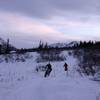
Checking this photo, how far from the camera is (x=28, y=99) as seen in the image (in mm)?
11812

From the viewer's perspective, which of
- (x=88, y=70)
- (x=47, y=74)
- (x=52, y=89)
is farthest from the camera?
(x=88, y=70)

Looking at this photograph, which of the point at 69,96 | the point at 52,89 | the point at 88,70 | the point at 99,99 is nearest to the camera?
the point at 99,99

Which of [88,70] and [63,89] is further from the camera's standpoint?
[88,70]

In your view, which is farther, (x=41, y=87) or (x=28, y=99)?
(x=41, y=87)

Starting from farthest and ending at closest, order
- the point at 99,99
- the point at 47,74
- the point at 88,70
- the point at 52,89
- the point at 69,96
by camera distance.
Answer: the point at 88,70
the point at 47,74
the point at 52,89
the point at 69,96
the point at 99,99

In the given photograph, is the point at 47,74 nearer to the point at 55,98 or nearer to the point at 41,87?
the point at 41,87

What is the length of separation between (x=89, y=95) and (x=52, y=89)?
7.72 feet

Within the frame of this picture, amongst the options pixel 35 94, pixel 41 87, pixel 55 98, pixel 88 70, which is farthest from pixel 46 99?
pixel 88 70

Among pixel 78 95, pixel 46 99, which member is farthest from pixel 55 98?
pixel 78 95

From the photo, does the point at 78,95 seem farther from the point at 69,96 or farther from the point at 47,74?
the point at 47,74

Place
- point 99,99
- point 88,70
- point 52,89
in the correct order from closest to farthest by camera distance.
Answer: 1. point 99,99
2. point 52,89
3. point 88,70

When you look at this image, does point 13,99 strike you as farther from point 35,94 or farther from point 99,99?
point 99,99

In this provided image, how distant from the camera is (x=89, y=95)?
12656 mm

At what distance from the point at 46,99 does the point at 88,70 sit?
16637 mm
